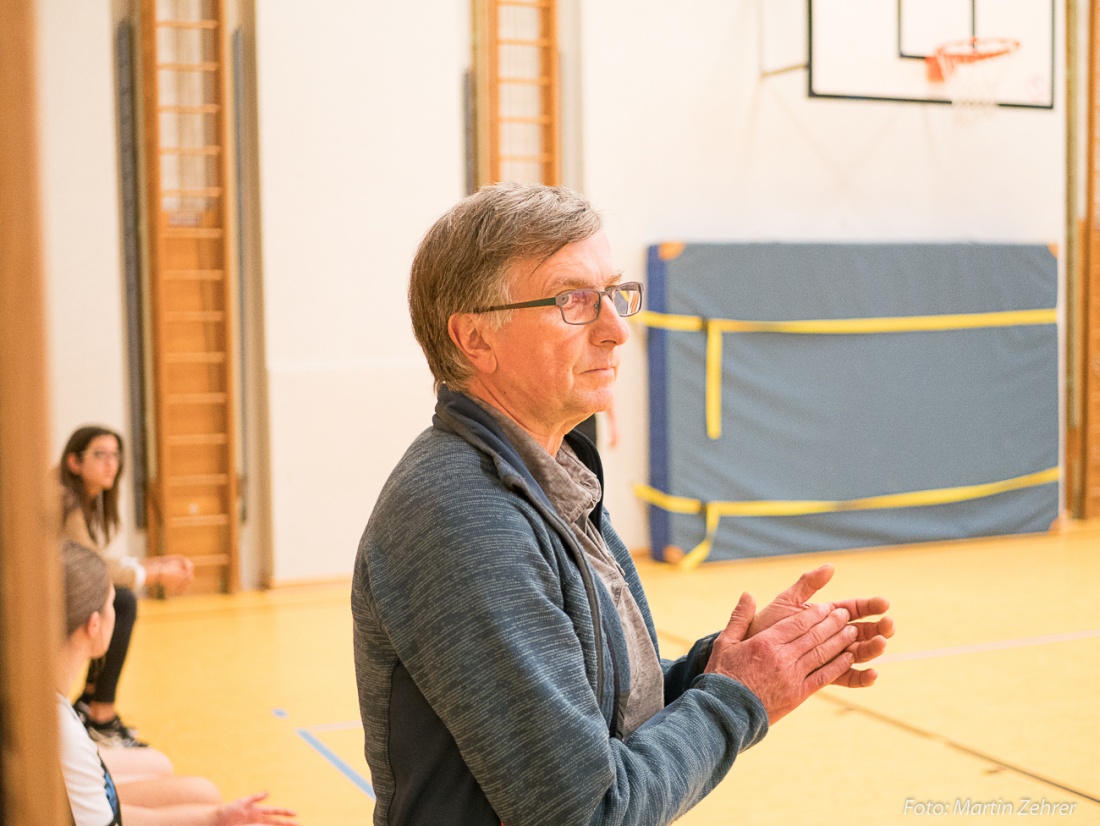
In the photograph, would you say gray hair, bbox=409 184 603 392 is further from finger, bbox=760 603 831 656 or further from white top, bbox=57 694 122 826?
white top, bbox=57 694 122 826

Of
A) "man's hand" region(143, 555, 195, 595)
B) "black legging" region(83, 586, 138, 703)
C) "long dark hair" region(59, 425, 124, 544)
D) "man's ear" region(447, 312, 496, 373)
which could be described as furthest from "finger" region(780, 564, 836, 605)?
"long dark hair" region(59, 425, 124, 544)

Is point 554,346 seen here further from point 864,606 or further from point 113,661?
point 113,661

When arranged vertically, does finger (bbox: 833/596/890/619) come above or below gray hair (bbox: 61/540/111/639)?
above

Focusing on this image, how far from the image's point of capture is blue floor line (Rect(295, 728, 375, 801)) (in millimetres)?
3312

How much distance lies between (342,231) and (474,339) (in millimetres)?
4755

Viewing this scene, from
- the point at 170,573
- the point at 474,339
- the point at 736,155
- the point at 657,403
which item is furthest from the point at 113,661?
the point at 736,155

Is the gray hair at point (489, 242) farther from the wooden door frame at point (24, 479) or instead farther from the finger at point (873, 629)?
the wooden door frame at point (24, 479)

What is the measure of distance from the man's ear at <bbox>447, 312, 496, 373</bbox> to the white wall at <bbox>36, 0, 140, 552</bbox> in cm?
459

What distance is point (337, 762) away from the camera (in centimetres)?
351

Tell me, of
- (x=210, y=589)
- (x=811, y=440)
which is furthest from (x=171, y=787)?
(x=811, y=440)

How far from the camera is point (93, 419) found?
18.8ft

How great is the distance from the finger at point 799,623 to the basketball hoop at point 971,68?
5927mm

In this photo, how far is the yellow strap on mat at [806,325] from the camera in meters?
6.53

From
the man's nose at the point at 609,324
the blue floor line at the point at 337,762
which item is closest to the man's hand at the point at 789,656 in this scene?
the man's nose at the point at 609,324
